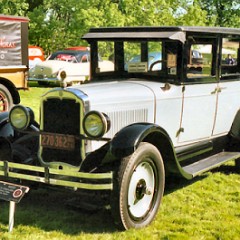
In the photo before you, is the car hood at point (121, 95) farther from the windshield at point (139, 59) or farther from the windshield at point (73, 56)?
the windshield at point (73, 56)

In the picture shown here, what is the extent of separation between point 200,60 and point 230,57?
762 millimetres

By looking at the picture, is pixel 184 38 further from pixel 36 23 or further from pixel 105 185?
pixel 36 23

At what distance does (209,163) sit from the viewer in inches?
206

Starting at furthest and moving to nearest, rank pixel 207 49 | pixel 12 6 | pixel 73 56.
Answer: pixel 12 6 < pixel 73 56 < pixel 207 49

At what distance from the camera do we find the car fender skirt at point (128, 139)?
3922 millimetres

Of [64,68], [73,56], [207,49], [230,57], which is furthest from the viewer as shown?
[73,56]

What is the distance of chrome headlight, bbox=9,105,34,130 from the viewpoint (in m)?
4.52

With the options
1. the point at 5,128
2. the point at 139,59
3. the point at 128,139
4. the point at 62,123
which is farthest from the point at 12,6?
the point at 128,139

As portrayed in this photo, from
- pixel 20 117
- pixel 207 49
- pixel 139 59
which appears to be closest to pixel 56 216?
pixel 20 117

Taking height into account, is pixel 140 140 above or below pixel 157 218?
above

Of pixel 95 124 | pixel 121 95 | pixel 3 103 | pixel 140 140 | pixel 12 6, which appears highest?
pixel 12 6

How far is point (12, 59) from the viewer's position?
10.6 m

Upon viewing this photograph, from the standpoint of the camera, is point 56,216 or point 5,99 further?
point 5,99

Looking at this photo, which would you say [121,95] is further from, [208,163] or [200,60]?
[208,163]
